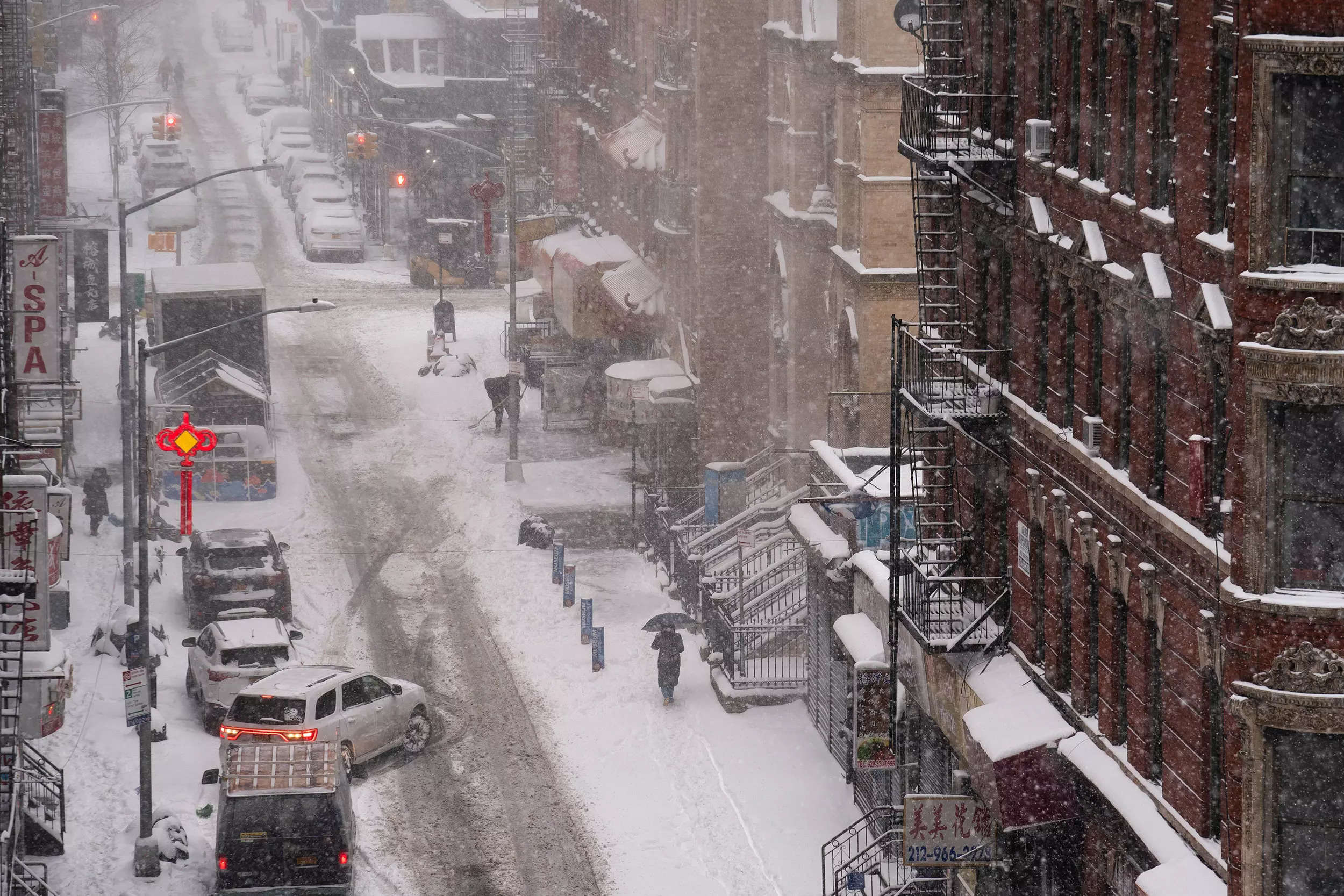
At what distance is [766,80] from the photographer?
146 ft

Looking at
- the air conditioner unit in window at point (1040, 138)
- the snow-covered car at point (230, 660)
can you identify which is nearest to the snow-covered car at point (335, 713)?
the snow-covered car at point (230, 660)

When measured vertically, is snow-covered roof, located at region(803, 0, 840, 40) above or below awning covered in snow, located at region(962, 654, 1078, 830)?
above

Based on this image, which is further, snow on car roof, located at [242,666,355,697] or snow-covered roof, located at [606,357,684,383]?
snow-covered roof, located at [606,357,684,383]

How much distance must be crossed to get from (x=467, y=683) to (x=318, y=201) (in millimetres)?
50417

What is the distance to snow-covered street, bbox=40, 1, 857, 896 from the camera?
27.5 metres

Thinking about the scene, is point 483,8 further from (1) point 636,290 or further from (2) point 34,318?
(2) point 34,318

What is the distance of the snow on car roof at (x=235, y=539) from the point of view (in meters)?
37.5

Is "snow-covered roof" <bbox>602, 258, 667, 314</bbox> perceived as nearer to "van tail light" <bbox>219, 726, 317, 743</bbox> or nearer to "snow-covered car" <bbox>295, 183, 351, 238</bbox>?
"van tail light" <bbox>219, 726, 317, 743</bbox>

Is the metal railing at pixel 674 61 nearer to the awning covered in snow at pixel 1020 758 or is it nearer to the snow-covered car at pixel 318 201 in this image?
the awning covered in snow at pixel 1020 758

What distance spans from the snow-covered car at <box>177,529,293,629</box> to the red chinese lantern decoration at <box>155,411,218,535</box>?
5.40ft

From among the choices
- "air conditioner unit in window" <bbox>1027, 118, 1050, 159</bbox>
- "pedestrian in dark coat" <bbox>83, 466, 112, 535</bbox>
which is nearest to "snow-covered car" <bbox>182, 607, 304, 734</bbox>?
"pedestrian in dark coat" <bbox>83, 466, 112, 535</bbox>

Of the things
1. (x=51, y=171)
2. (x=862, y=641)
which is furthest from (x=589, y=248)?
(x=862, y=641)

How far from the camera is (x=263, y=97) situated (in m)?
117

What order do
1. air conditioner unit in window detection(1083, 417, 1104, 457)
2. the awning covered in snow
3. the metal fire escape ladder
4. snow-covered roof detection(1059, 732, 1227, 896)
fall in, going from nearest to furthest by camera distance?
1. snow-covered roof detection(1059, 732, 1227, 896)
2. air conditioner unit in window detection(1083, 417, 1104, 457)
3. the awning covered in snow
4. the metal fire escape ladder
